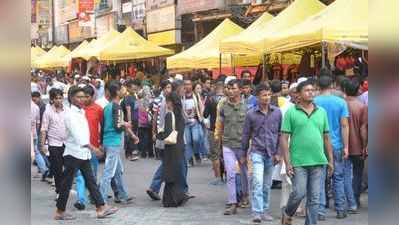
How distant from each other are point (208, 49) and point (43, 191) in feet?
33.3

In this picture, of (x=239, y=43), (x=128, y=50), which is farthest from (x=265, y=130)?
(x=128, y=50)

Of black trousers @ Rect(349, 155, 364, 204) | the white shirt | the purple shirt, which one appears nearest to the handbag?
Answer: the white shirt

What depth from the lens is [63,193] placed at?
8.27m

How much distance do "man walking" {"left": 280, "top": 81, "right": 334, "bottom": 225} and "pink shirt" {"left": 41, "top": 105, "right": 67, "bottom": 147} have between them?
4012 millimetres

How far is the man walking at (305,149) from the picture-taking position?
664cm

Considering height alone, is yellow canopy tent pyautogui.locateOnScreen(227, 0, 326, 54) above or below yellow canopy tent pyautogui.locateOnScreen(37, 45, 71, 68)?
above

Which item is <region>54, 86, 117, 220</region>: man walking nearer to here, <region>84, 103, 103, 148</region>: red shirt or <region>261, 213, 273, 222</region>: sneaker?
<region>84, 103, 103, 148</region>: red shirt

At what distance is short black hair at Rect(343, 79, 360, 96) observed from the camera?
843 cm

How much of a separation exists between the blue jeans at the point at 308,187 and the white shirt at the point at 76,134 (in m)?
2.79

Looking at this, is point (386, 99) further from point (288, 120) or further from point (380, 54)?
point (288, 120)

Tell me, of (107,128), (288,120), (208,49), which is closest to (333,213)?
(288,120)

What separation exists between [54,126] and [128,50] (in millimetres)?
15196

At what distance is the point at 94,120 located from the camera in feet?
30.8

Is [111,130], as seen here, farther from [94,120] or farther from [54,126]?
[54,126]
